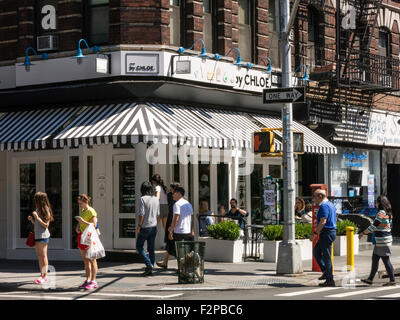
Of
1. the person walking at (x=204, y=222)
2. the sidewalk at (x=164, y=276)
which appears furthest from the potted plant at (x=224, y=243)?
the person walking at (x=204, y=222)

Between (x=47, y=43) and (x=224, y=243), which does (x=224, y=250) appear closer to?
(x=224, y=243)

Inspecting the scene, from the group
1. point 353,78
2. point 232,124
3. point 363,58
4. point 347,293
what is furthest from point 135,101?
point 363,58

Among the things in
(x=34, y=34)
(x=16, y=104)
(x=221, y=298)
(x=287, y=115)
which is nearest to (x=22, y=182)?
(x=16, y=104)

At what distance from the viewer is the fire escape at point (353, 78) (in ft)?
80.4

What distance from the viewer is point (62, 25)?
20.2 metres

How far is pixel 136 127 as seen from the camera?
58.8 feet

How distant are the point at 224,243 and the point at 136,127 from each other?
3.67m

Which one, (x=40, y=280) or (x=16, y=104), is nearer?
(x=40, y=280)

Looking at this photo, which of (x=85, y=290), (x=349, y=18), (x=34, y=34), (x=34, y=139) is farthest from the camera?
(x=349, y=18)

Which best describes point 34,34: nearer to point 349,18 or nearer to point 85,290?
point 85,290

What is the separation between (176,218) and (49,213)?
2.65m

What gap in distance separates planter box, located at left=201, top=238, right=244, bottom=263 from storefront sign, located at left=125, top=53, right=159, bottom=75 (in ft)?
14.4

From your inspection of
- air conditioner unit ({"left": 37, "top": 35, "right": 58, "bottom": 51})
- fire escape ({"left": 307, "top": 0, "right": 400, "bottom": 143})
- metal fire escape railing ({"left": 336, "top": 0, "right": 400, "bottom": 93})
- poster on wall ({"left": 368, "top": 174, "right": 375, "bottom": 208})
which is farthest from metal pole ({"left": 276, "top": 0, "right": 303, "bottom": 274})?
poster on wall ({"left": 368, "top": 174, "right": 375, "bottom": 208})

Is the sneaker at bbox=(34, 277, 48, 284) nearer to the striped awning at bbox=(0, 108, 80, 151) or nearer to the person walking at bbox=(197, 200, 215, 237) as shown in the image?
the striped awning at bbox=(0, 108, 80, 151)
